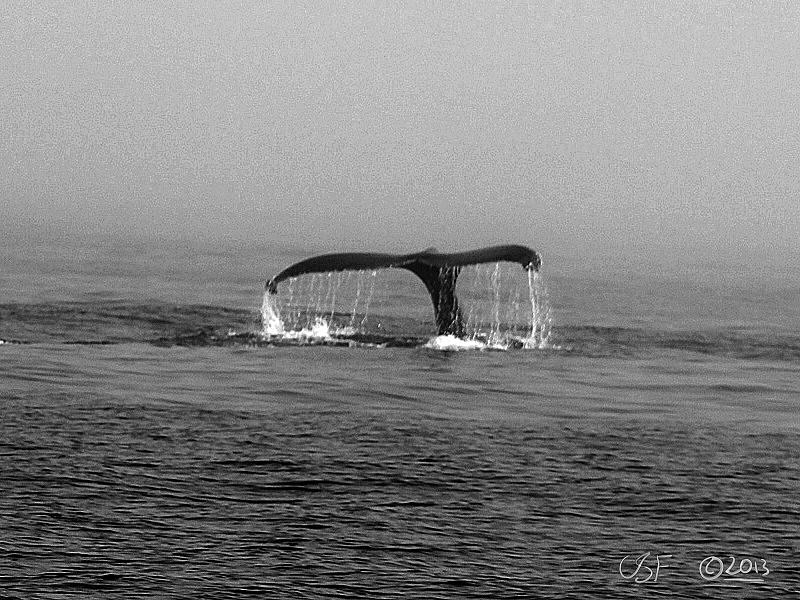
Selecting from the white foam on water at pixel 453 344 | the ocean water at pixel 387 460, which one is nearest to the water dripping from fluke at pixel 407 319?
the white foam on water at pixel 453 344

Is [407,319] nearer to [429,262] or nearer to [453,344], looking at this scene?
[453,344]

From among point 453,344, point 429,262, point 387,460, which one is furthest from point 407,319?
point 387,460

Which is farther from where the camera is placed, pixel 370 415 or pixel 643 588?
pixel 370 415

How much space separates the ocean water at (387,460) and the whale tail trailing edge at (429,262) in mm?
1055

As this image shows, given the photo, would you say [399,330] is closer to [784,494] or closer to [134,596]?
[784,494]

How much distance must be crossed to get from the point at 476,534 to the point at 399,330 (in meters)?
14.8

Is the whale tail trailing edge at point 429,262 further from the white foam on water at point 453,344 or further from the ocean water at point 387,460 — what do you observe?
the ocean water at point 387,460

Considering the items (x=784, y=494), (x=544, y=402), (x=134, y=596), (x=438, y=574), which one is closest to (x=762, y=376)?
(x=544, y=402)

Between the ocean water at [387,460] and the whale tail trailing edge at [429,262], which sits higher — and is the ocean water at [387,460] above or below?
below

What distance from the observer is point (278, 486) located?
11.8 metres

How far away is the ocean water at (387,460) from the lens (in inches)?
379

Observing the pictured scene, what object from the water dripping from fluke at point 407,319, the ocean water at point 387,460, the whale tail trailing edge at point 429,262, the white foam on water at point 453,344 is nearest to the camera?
the ocean water at point 387,460

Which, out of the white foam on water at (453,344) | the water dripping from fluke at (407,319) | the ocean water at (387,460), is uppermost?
the water dripping from fluke at (407,319)

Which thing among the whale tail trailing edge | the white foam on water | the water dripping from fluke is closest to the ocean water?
the white foam on water
